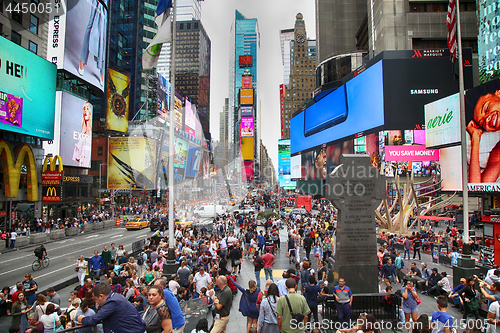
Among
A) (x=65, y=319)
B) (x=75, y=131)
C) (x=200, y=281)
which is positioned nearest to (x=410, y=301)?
(x=200, y=281)

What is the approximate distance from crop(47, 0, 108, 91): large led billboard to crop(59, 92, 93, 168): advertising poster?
3654 millimetres

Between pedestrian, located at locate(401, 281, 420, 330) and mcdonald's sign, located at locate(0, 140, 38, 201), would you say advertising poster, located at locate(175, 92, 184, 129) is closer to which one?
mcdonald's sign, located at locate(0, 140, 38, 201)

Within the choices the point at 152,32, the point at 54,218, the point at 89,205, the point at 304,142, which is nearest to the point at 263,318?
the point at 54,218

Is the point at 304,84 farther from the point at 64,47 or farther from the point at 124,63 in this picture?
the point at 64,47

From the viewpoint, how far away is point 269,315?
580 cm

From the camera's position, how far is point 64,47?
3712 cm

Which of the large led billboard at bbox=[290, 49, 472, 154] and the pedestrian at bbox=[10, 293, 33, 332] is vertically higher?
the large led billboard at bbox=[290, 49, 472, 154]

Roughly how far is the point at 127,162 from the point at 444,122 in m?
50.7

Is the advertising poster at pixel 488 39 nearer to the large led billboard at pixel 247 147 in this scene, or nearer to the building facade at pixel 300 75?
the large led billboard at pixel 247 147

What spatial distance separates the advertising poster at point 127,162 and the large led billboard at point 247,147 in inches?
2305

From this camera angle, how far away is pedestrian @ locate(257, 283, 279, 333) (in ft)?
19.0

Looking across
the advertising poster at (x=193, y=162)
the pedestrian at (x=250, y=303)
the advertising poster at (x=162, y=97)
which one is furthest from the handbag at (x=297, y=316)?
the advertising poster at (x=193, y=162)

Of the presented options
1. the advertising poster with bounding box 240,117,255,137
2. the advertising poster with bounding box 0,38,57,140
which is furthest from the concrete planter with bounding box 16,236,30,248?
the advertising poster with bounding box 240,117,255,137

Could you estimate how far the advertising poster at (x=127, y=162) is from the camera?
5762 centimetres
